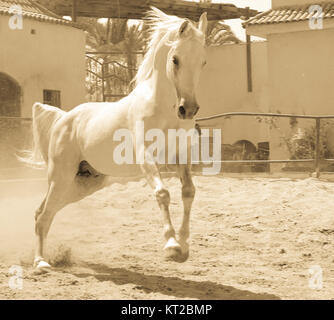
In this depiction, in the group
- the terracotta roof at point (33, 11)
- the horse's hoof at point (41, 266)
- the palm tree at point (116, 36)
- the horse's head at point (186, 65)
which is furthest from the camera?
the palm tree at point (116, 36)

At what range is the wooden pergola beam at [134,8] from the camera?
18109 mm

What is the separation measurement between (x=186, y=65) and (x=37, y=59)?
1409cm

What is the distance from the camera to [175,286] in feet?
16.2

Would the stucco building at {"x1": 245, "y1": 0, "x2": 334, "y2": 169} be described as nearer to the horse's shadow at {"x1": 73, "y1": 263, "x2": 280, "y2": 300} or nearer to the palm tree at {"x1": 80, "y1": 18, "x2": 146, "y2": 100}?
the horse's shadow at {"x1": 73, "y1": 263, "x2": 280, "y2": 300}

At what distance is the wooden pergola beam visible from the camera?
59.4 ft

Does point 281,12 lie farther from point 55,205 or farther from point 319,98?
point 55,205

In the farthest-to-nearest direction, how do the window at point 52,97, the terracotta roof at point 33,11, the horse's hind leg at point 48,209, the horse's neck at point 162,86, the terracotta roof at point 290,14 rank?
the window at point 52,97
the terracotta roof at point 33,11
the terracotta roof at point 290,14
the horse's hind leg at point 48,209
the horse's neck at point 162,86

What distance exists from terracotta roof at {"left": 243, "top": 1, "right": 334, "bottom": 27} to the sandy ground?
19.2 ft

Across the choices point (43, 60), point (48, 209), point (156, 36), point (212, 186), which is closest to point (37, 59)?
point (43, 60)

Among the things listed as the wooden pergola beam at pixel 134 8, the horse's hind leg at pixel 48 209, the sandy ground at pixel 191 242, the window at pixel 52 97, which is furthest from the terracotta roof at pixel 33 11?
the horse's hind leg at pixel 48 209

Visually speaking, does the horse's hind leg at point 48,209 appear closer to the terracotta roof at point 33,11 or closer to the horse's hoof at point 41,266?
the horse's hoof at point 41,266

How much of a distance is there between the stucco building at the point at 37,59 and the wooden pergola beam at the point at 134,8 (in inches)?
22.3

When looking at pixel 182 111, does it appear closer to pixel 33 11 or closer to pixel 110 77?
pixel 33 11

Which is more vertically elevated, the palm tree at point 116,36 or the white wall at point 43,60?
the palm tree at point 116,36
